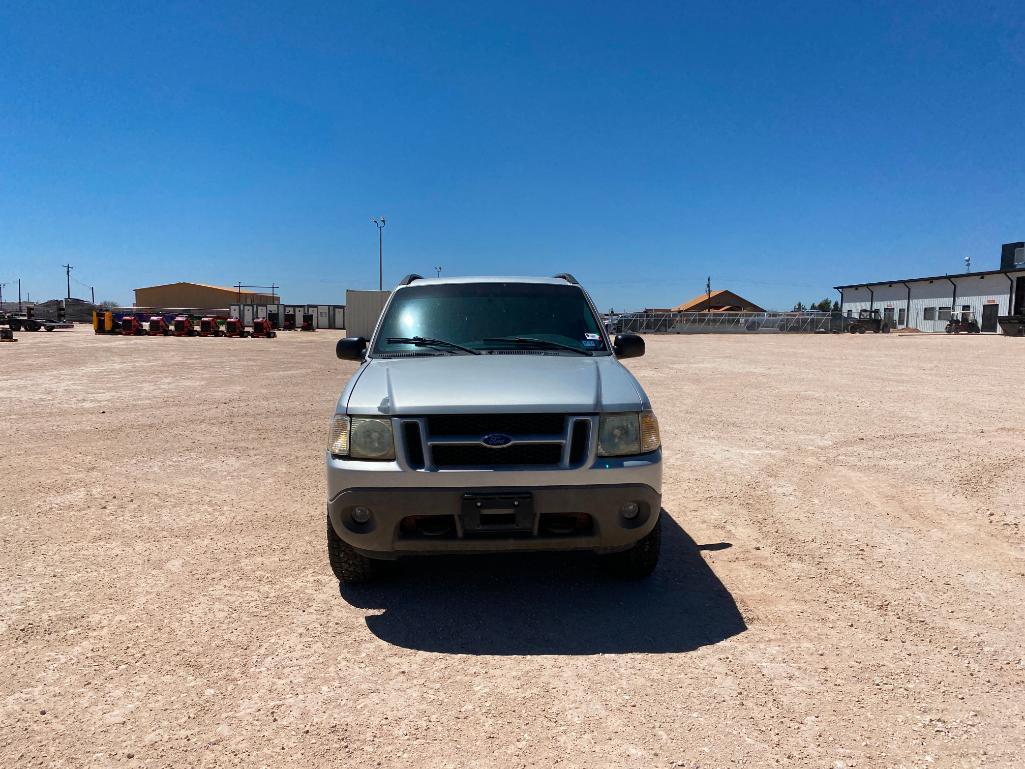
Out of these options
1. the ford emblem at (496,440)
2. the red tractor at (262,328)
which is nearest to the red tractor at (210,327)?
the red tractor at (262,328)

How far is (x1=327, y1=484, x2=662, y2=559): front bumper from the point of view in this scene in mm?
3070

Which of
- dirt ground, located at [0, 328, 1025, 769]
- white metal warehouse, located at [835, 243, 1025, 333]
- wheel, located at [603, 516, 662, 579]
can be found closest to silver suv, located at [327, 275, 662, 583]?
wheel, located at [603, 516, 662, 579]

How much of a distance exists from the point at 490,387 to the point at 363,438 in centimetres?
68

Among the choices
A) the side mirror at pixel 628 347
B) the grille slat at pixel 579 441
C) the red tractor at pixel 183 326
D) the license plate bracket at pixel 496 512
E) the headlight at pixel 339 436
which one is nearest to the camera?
the license plate bracket at pixel 496 512

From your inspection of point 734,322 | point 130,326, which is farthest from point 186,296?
point 734,322

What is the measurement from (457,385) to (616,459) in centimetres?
89

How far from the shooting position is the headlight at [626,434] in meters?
3.23

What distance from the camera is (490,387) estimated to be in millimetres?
3291

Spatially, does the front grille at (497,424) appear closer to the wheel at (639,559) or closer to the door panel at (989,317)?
the wheel at (639,559)

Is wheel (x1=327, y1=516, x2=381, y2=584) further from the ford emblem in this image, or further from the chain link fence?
the chain link fence

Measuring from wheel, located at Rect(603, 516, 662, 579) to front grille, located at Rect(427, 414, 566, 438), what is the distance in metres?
A: 0.86

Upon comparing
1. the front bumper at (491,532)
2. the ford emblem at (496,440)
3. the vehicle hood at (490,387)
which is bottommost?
the front bumper at (491,532)

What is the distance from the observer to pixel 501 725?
2436 mm

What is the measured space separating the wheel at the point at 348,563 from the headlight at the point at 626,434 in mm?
1427
